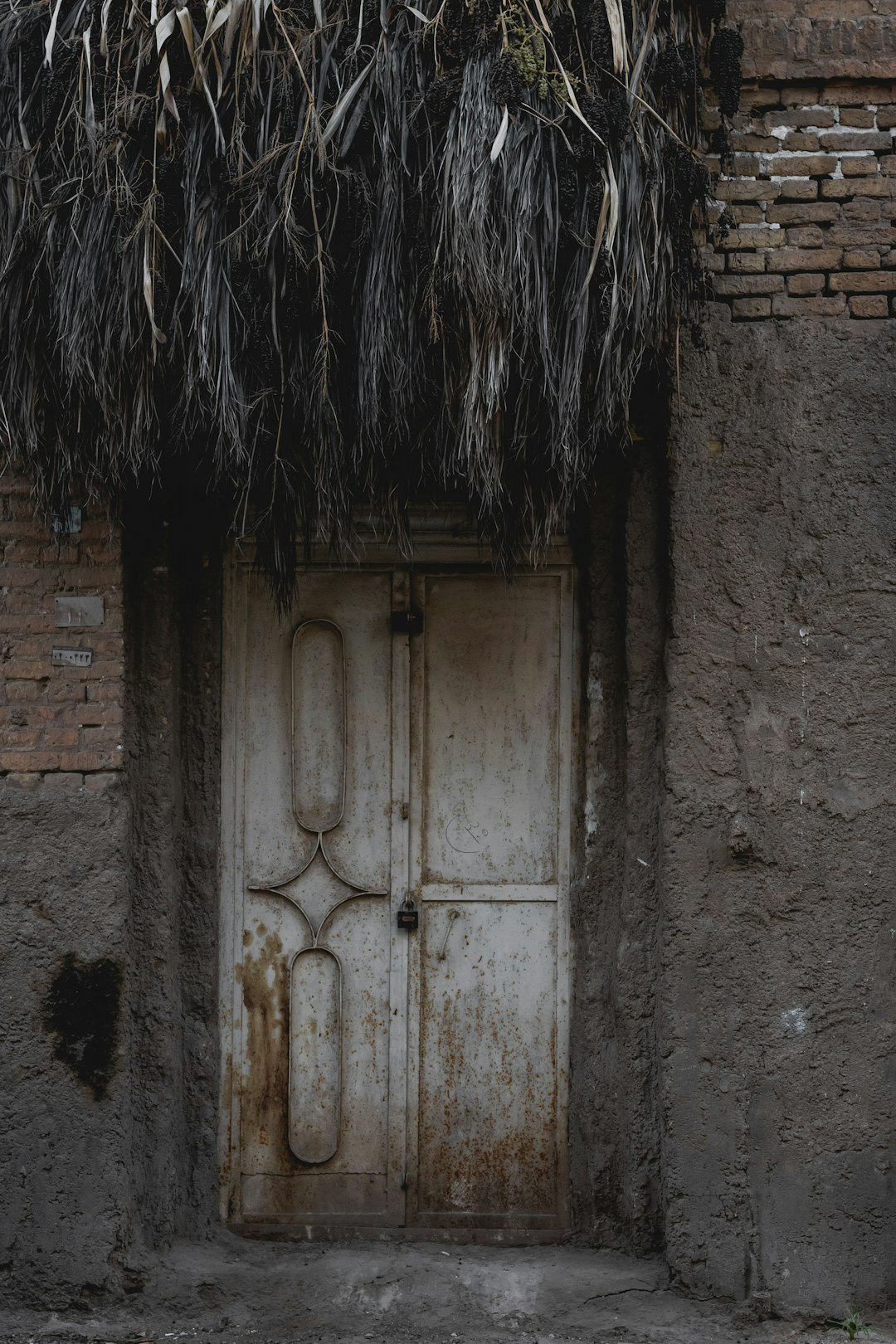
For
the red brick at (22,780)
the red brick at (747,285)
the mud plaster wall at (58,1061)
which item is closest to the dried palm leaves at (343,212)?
the red brick at (747,285)

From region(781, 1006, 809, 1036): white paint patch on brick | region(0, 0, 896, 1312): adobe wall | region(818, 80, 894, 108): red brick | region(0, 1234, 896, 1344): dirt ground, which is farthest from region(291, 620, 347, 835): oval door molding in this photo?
region(818, 80, 894, 108): red brick

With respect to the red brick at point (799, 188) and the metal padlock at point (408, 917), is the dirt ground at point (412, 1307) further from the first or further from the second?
the red brick at point (799, 188)

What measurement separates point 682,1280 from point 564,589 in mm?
1993

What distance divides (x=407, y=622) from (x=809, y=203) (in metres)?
1.65

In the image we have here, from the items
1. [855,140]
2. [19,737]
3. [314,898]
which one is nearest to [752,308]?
[855,140]

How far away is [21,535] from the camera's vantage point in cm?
315

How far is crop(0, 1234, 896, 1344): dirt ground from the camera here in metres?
2.98

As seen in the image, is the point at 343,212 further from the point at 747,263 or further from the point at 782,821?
the point at 782,821

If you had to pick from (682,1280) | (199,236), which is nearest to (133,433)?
(199,236)

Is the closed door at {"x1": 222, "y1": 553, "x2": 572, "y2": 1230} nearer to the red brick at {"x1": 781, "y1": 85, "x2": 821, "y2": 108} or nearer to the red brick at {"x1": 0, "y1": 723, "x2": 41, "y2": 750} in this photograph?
the red brick at {"x1": 0, "y1": 723, "x2": 41, "y2": 750}

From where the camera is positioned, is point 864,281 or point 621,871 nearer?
point 864,281

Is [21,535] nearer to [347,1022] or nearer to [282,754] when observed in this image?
[282,754]

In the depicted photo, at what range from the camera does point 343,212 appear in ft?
9.02

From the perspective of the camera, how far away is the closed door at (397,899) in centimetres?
339
